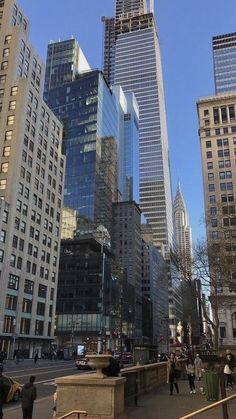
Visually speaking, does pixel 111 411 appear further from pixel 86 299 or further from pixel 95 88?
pixel 95 88

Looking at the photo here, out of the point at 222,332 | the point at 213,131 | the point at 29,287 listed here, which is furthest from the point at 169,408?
the point at 213,131

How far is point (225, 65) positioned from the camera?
18712 centimetres

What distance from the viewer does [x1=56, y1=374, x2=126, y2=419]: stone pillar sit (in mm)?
10141

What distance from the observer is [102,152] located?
448 feet

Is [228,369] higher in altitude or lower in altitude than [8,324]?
lower

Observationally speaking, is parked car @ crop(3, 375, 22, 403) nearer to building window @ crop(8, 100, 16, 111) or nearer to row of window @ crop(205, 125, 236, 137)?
building window @ crop(8, 100, 16, 111)

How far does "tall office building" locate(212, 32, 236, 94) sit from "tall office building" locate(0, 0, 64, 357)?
114 m

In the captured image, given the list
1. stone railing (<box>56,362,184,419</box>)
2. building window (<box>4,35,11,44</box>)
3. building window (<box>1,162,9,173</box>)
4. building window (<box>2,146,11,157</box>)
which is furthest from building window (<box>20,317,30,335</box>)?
stone railing (<box>56,362,184,419</box>)

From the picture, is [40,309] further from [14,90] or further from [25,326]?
[14,90]

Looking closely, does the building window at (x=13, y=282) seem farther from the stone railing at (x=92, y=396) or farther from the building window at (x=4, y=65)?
the stone railing at (x=92, y=396)

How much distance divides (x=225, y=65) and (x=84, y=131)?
8963 cm

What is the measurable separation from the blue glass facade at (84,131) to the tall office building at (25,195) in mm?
38167

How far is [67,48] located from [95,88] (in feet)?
123

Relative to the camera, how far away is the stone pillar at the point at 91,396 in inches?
399
